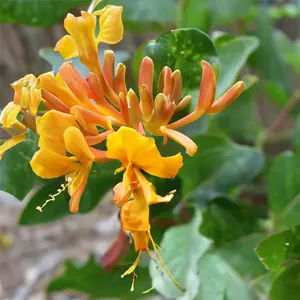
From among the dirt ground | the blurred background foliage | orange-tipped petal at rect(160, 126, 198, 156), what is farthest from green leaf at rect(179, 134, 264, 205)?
the dirt ground

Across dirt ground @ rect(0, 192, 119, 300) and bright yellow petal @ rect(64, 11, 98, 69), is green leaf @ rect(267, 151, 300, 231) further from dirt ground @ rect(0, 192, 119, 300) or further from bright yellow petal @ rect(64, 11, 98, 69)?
dirt ground @ rect(0, 192, 119, 300)

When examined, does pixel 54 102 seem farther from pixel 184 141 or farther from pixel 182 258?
pixel 182 258

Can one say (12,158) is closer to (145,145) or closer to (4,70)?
(145,145)

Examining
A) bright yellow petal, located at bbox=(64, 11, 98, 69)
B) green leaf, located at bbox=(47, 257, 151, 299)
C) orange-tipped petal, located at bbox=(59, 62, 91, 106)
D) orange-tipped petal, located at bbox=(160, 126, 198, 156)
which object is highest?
bright yellow petal, located at bbox=(64, 11, 98, 69)

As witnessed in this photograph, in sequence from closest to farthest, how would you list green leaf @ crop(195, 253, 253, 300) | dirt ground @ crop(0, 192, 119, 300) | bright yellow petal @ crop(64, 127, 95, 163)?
bright yellow petal @ crop(64, 127, 95, 163)
green leaf @ crop(195, 253, 253, 300)
dirt ground @ crop(0, 192, 119, 300)

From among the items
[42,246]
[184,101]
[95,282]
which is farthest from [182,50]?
[42,246]

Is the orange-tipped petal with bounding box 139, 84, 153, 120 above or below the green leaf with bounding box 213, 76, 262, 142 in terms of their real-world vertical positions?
above

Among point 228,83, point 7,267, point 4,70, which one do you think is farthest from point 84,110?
point 7,267

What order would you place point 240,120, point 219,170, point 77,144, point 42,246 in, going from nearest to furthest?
1. point 77,144
2. point 219,170
3. point 240,120
4. point 42,246
